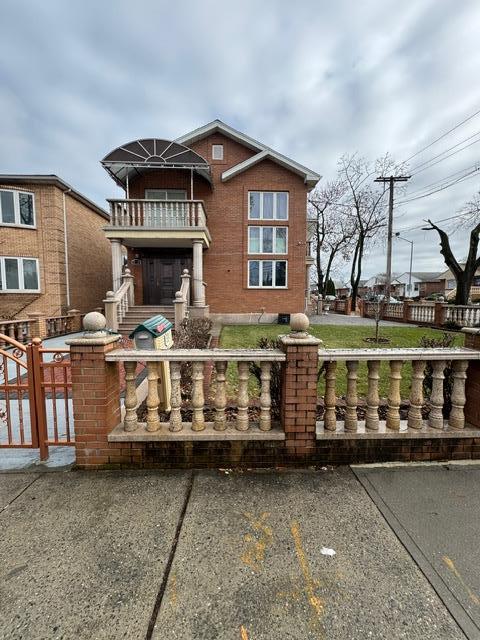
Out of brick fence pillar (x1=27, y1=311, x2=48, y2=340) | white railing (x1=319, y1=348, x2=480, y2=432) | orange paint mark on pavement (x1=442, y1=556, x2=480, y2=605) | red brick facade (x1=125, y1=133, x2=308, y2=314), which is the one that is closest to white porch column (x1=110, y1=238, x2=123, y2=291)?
red brick facade (x1=125, y1=133, x2=308, y2=314)

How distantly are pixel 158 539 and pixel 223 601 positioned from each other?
2.04ft

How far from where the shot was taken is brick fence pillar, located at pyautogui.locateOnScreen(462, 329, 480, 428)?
304 cm

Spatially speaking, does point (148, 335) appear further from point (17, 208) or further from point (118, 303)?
point (17, 208)

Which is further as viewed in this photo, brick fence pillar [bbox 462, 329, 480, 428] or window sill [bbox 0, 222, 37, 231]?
window sill [bbox 0, 222, 37, 231]

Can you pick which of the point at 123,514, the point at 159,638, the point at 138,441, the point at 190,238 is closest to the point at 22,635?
the point at 159,638

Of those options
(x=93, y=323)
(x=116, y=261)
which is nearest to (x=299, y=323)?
(x=93, y=323)

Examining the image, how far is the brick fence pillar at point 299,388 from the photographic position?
110 inches

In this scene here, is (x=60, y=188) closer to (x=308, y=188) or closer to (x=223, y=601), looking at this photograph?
(x=308, y=188)

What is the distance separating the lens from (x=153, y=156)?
1285 centimetres

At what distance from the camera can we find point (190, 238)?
13.0 meters

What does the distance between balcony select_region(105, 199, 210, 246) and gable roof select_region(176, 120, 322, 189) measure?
150 inches

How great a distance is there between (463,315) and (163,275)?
1487cm

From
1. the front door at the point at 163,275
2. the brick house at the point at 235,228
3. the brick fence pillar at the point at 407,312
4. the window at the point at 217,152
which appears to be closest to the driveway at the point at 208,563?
the brick house at the point at 235,228

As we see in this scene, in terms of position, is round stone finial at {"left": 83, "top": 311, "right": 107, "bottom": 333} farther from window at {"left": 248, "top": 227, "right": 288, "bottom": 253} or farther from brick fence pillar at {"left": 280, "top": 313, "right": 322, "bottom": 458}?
window at {"left": 248, "top": 227, "right": 288, "bottom": 253}
